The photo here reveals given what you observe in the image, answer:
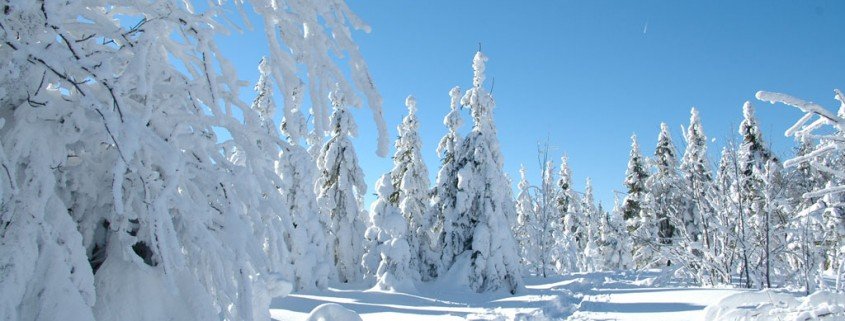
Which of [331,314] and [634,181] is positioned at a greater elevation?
[634,181]

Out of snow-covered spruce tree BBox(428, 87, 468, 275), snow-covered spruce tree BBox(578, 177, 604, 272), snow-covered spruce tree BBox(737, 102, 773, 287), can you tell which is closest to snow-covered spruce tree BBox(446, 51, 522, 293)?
snow-covered spruce tree BBox(428, 87, 468, 275)

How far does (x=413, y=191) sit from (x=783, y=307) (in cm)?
2260

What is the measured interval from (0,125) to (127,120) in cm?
35

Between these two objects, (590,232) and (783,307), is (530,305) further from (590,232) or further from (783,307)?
(590,232)

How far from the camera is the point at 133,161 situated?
1585 millimetres

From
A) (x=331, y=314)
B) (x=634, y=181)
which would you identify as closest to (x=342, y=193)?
(x=331, y=314)

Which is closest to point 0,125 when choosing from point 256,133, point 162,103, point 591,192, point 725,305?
point 162,103

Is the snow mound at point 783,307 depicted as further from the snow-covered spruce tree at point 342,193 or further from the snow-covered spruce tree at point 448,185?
the snow-covered spruce tree at point 342,193

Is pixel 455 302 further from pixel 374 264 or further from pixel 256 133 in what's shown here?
pixel 256 133

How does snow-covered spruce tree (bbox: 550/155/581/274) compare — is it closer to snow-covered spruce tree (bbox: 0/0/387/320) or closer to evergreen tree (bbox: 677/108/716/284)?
evergreen tree (bbox: 677/108/716/284)

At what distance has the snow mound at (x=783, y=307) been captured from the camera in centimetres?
322

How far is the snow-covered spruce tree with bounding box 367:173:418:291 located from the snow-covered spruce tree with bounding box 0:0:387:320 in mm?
18082

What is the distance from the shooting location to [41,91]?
57.2 inches

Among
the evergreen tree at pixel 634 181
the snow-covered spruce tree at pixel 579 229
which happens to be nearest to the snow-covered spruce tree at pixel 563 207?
the snow-covered spruce tree at pixel 579 229
